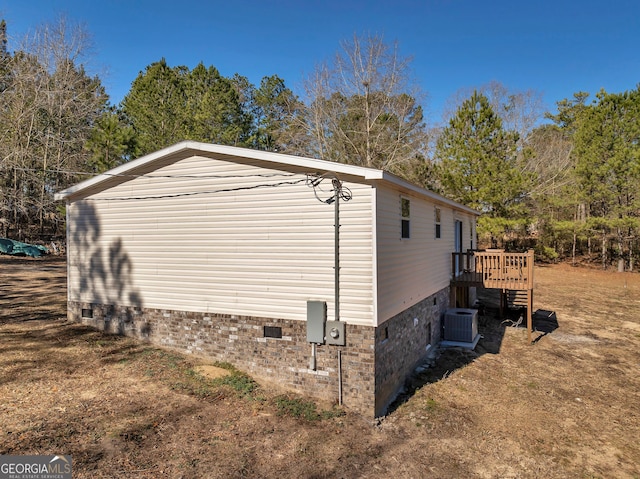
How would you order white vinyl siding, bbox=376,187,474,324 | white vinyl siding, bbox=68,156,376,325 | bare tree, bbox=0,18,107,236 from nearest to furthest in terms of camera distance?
white vinyl siding, bbox=68,156,376,325
white vinyl siding, bbox=376,187,474,324
bare tree, bbox=0,18,107,236

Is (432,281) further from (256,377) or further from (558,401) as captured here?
(256,377)

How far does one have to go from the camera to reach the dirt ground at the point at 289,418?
18.8ft

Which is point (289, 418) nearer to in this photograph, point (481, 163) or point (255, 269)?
point (255, 269)

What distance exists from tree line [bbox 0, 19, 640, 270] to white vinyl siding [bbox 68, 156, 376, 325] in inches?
536

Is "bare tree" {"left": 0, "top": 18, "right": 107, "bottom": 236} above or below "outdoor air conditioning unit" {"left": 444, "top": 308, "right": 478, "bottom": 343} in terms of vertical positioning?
above

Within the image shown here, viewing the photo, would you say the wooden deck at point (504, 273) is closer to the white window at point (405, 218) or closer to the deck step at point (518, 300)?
the deck step at point (518, 300)

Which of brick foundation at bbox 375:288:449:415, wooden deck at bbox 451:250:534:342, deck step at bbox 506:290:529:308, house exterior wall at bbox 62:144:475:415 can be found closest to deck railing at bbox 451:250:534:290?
wooden deck at bbox 451:250:534:342

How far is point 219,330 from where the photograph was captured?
28.8ft

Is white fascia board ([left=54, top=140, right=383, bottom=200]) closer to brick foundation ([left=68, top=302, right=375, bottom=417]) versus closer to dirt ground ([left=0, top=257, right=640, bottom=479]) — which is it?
brick foundation ([left=68, top=302, right=375, bottom=417])

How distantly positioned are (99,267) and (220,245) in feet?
12.4

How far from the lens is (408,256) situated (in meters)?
9.20

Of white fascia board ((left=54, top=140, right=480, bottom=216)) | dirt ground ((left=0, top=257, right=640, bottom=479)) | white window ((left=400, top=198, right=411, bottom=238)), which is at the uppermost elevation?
white fascia board ((left=54, top=140, right=480, bottom=216))

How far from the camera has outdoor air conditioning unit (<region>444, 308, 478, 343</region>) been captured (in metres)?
12.1

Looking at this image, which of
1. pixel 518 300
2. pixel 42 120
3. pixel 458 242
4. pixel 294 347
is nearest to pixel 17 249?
pixel 42 120
